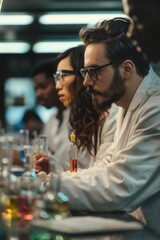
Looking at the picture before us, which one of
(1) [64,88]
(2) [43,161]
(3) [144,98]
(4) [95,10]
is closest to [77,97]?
(1) [64,88]

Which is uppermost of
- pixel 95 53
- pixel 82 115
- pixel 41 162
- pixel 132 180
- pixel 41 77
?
pixel 41 77

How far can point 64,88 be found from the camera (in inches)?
209

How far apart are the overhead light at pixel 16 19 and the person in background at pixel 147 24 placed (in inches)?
258

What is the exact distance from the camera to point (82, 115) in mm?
5047

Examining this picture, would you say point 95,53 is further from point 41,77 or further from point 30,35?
point 30,35

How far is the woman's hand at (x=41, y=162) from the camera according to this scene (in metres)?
4.22

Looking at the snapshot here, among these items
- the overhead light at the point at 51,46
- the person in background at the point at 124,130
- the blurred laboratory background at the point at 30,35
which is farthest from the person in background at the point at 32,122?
the person in background at the point at 124,130

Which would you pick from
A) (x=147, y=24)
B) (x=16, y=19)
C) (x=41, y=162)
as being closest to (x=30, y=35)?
(x=16, y=19)

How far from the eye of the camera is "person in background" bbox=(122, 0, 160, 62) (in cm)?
349

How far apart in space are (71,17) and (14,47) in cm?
127

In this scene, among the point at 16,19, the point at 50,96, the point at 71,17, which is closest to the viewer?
the point at 50,96

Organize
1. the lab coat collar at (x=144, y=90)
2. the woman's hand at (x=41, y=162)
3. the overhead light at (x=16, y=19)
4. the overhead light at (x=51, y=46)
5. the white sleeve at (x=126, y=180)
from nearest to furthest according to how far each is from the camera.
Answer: the white sleeve at (x=126, y=180)
the lab coat collar at (x=144, y=90)
the woman's hand at (x=41, y=162)
the overhead light at (x=16, y=19)
the overhead light at (x=51, y=46)

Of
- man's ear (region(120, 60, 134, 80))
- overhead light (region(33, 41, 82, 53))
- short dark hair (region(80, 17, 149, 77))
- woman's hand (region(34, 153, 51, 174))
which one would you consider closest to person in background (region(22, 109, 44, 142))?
overhead light (region(33, 41, 82, 53))

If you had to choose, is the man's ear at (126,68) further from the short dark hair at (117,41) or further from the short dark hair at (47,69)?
the short dark hair at (47,69)
